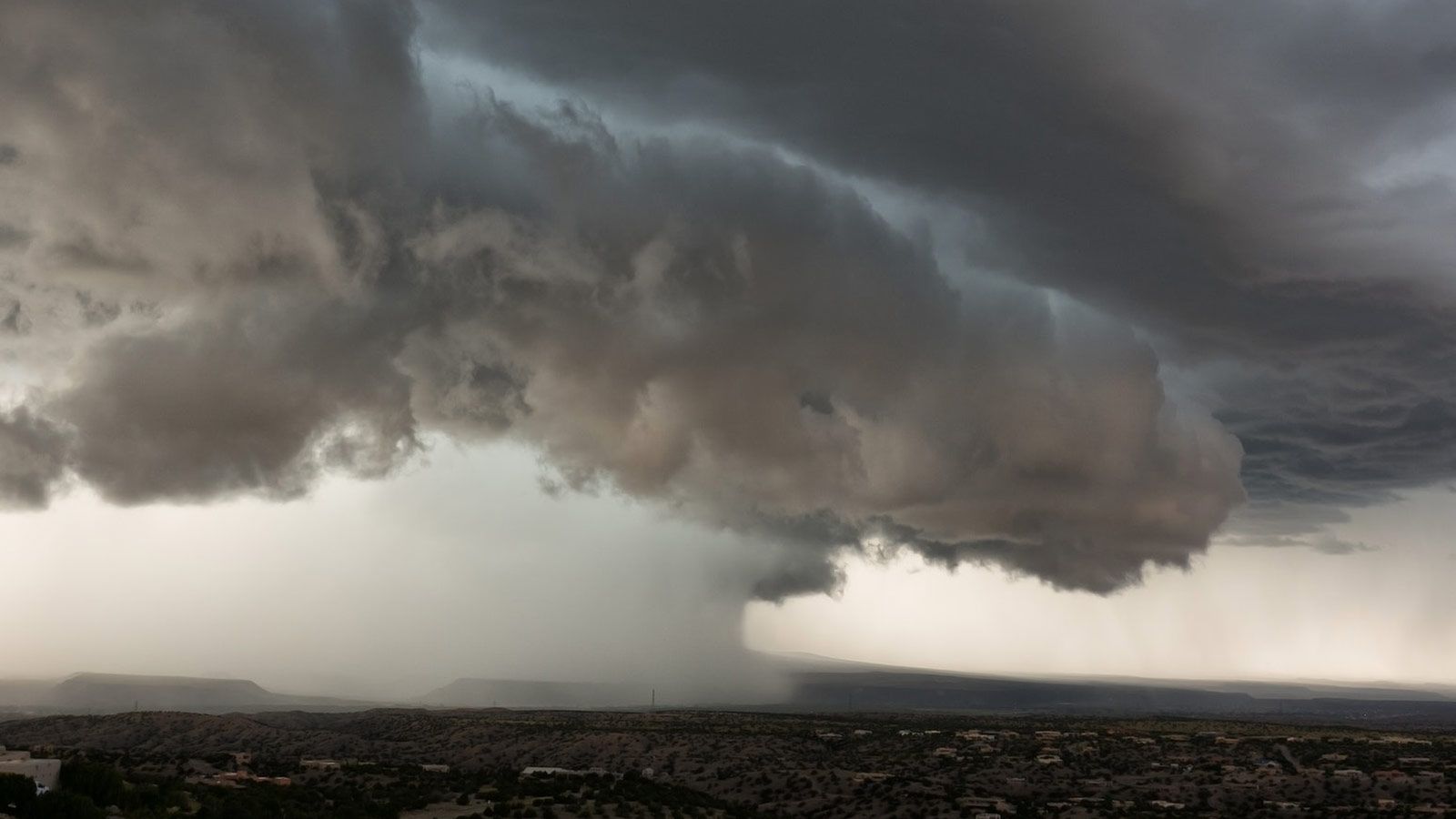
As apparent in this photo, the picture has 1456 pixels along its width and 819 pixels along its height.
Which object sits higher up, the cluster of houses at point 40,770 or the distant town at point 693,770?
the cluster of houses at point 40,770

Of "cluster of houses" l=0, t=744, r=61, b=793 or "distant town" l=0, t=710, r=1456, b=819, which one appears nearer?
"cluster of houses" l=0, t=744, r=61, b=793

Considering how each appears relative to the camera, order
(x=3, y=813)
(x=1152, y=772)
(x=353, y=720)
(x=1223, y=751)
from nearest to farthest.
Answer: (x=3, y=813) < (x=1152, y=772) < (x=1223, y=751) < (x=353, y=720)

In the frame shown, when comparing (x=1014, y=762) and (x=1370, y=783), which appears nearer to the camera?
(x=1370, y=783)

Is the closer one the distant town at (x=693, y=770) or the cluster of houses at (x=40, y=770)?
the cluster of houses at (x=40, y=770)

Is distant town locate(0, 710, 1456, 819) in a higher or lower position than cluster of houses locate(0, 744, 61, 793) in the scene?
lower

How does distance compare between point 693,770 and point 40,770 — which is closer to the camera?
point 40,770

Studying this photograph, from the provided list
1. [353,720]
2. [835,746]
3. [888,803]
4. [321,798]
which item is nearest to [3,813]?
[321,798]

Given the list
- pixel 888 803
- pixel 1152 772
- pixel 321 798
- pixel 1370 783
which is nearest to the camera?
pixel 321 798

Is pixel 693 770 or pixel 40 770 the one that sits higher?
pixel 40 770

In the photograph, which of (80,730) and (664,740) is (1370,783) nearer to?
(664,740)
